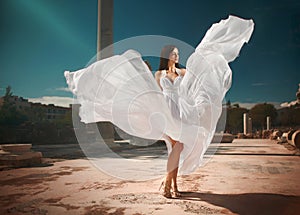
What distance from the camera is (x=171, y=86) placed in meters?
2.77

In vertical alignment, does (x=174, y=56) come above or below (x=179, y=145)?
above

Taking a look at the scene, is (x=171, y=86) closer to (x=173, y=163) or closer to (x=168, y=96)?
(x=168, y=96)

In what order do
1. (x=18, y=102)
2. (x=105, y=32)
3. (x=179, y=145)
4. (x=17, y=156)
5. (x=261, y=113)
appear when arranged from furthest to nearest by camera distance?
(x=261, y=113)
(x=18, y=102)
(x=105, y=32)
(x=17, y=156)
(x=179, y=145)

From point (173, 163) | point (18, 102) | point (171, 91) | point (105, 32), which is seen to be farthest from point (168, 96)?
point (18, 102)

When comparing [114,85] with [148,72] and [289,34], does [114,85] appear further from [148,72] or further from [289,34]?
[289,34]

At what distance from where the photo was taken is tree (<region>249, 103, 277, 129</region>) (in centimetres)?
2394

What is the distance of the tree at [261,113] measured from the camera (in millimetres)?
23938

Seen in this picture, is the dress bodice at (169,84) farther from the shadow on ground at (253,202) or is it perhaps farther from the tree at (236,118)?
the tree at (236,118)

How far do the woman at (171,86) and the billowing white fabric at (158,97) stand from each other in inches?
0.6

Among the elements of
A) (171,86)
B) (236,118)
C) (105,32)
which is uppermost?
(105,32)

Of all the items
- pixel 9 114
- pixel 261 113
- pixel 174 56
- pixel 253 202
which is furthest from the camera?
pixel 261 113

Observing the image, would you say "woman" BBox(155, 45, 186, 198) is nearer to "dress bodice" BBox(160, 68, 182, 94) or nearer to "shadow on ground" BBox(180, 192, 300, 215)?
"dress bodice" BBox(160, 68, 182, 94)

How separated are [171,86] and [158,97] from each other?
9.6 inches

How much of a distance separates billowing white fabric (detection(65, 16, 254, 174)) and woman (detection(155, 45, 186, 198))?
1 cm
